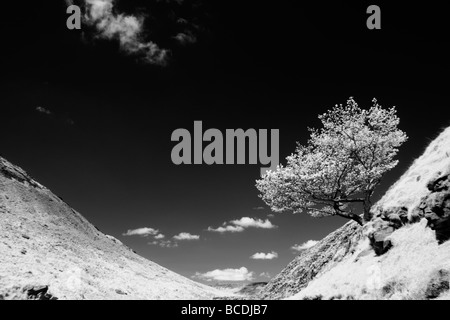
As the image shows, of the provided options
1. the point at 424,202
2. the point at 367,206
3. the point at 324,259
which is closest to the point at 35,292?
the point at 367,206

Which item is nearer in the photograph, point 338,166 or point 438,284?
point 438,284

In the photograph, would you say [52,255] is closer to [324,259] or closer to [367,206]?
[324,259]

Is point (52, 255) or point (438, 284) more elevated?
point (438, 284)

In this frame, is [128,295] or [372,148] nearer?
[372,148]

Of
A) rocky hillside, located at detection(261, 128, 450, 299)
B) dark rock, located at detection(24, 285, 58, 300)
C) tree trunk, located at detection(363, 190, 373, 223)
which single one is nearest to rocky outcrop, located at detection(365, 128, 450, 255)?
rocky hillside, located at detection(261, 128, 450, 299)

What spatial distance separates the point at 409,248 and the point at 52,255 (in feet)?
179

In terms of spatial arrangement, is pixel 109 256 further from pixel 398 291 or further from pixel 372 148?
pixel 398 291

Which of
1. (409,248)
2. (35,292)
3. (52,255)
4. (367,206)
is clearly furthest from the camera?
(52,255)

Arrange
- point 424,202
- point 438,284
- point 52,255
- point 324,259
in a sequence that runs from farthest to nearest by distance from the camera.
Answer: point 52,255, point 324,259, point 424,202, point 438,284

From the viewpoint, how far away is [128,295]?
1972 inches

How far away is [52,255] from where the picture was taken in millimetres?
54281

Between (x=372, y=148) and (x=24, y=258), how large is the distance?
155 feet
